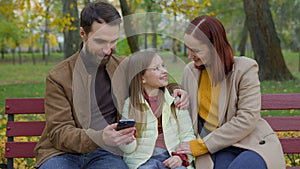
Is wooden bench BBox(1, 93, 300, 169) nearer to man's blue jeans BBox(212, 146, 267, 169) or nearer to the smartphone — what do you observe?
man's blue jeans BBox(212, 146, 267, 169)

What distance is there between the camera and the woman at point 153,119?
10.7 ft

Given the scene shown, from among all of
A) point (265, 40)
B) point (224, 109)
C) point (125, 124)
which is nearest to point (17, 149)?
point (125, 124)

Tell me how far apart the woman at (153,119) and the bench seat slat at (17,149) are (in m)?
0.89

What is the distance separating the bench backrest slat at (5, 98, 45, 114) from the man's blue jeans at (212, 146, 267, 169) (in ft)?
4.55

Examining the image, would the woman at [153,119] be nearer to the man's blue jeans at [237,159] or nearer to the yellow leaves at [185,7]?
the man's blue jeans at [237,159]

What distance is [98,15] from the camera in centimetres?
325

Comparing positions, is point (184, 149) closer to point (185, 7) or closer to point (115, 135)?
point (115, 135)

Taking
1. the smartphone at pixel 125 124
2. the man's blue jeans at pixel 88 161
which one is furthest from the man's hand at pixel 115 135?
the man's blue jeans at pixel 88 161

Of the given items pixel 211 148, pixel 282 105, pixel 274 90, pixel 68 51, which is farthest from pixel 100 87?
pixel 68 51

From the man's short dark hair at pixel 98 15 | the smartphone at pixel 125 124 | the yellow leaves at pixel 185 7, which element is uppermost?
the man's short dark hair at pixel 98 15

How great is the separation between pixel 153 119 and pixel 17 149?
3.82ft

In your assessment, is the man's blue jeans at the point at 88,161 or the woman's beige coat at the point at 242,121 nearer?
the man's blue jeans at the point at 88,161

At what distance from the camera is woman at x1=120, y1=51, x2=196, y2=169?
3.27 m

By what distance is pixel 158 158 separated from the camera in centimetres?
329
